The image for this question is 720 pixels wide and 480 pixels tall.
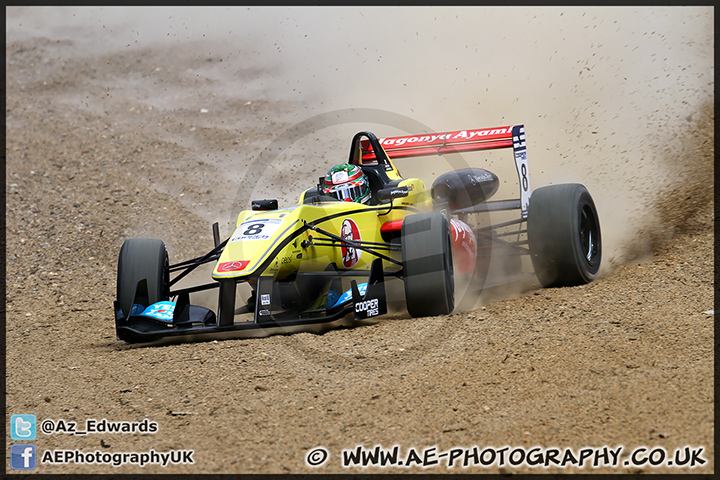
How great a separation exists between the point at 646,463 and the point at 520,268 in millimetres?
5283

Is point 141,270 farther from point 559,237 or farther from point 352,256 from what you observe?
point 559,237

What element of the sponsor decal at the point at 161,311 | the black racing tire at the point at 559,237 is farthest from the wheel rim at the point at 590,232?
the sponsor decal at the point at 161,311

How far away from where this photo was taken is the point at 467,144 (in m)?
8.23

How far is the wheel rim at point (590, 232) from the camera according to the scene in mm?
7619

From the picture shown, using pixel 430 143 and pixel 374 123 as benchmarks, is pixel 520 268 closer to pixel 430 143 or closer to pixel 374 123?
pixel 430 143

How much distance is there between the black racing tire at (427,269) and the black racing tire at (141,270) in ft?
8.25

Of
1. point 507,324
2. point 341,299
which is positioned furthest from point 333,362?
point 507,324

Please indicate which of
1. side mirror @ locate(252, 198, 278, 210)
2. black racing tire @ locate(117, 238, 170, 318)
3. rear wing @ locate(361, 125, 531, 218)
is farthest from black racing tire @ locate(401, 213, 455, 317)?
black racing tire @ locate(117, 238, 170, 318)

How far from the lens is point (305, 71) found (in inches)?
904

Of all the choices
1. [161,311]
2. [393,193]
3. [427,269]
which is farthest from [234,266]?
[393,193]

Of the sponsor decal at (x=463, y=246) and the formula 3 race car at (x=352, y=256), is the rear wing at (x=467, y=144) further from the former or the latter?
the sponsor decal at (x=463, y=246)

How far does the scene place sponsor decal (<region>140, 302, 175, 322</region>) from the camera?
6.11m

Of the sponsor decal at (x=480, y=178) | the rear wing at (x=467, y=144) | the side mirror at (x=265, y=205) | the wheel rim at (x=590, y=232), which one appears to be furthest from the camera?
the sponsor decal at (x=480, y=178)

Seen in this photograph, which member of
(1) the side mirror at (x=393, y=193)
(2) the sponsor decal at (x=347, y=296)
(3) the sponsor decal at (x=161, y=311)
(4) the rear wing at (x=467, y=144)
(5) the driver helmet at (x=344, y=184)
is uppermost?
(4) the rear wing at (x=467, y=144)
